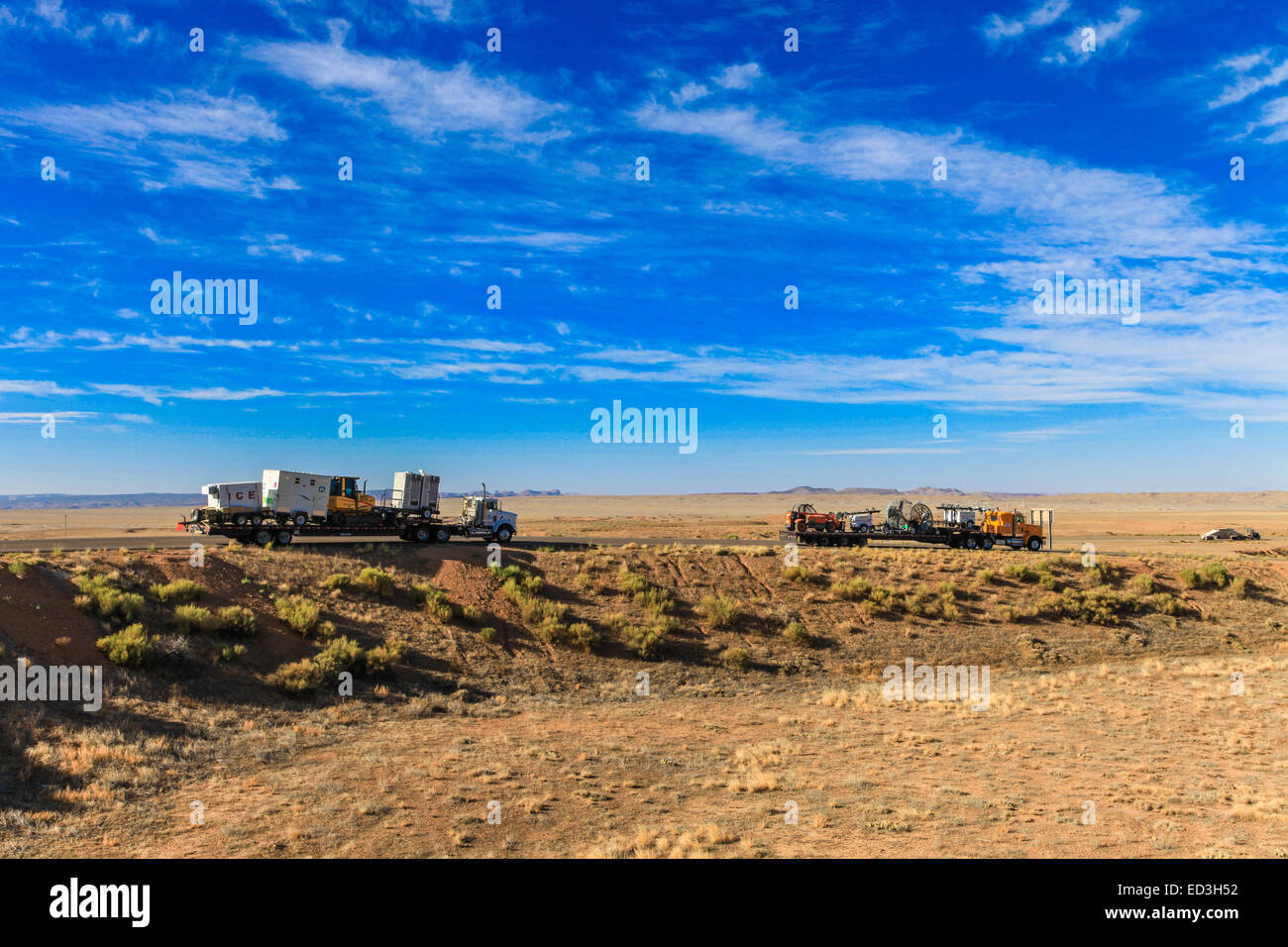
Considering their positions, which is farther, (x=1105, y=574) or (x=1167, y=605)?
(x=1105, y=574)

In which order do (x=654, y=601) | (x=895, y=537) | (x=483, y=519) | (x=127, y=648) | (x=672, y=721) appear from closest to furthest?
(x=127, y=648)
(x=672, y=721)
(x=654, y=601)
(x=483, y=519)
(x=895, y=537)

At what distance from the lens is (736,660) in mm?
25078

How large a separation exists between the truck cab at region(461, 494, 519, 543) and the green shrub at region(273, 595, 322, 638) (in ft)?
40.0

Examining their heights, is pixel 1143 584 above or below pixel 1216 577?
below

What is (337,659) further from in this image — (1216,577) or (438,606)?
(1216,577)

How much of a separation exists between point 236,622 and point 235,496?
10759mm

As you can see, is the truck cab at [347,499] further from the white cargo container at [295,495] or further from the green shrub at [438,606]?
the green shrub at [438,606]

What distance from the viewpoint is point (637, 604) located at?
1115 inches

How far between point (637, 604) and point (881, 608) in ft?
32.1

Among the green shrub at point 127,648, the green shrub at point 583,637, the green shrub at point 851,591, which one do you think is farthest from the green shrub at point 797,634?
A: the green shrub at point 127,648

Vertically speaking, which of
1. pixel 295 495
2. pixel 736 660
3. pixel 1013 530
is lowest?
pixel 736 660

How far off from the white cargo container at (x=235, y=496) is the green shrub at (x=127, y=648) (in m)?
12.1

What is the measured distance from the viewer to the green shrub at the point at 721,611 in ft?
90.4

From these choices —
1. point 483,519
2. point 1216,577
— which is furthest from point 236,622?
point 1216,577
